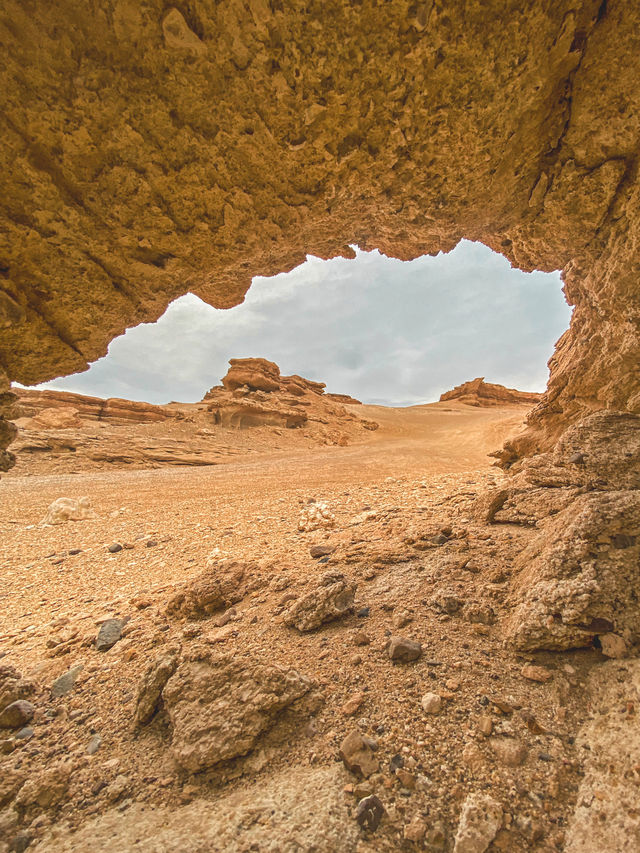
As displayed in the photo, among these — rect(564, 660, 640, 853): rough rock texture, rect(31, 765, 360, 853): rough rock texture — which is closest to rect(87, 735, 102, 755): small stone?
rect(31, 765, 360, 853): rough rock texture

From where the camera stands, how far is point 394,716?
1.71 metres

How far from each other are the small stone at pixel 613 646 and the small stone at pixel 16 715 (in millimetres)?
3544

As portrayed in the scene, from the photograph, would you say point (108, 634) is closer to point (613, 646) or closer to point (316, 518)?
point (316, 518)

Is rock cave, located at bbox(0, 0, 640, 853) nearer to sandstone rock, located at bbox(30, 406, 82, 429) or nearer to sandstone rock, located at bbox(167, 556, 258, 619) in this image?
sandstone rock, located at bbox(167, 556, 258, 619)

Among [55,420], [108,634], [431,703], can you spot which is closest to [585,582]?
[431,703]

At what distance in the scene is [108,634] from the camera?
2.95 meters

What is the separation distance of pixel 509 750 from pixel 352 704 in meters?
0.76

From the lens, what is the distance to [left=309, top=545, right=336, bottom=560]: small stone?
4066 mm

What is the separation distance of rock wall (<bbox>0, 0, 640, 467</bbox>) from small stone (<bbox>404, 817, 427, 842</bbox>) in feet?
12.6

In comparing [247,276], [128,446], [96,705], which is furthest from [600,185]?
[128,446]

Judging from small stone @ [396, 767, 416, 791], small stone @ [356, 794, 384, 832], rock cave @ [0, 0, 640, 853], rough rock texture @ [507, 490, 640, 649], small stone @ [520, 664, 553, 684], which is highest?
rock cave @ [0, 0, 640, 853]

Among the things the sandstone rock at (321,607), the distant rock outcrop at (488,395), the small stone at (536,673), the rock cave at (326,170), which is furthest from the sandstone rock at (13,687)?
the distant rock outcrop at (488,395)

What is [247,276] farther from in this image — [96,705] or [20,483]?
[20,483]

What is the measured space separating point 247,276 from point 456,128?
228cm
